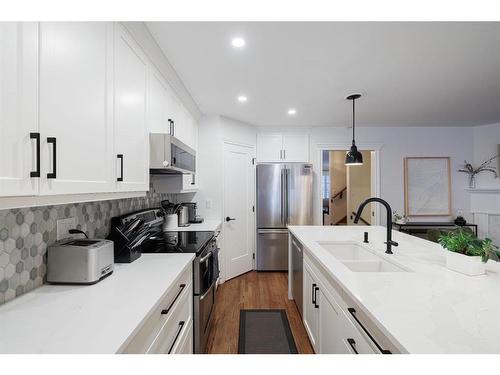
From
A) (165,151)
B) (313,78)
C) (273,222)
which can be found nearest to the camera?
(165,151)

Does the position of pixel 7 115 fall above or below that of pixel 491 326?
above

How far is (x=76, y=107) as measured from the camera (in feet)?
3.13

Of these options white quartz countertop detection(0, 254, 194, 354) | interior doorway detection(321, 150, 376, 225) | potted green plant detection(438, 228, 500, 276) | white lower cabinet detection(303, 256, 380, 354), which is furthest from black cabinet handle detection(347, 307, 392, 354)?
interior doorway detection(321, 150, 376, 225)

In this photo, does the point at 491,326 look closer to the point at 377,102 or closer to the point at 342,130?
the point at 377,102

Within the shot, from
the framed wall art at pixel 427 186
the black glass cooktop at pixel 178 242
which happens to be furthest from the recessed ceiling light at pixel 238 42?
the framed wall art at pixel 427 186

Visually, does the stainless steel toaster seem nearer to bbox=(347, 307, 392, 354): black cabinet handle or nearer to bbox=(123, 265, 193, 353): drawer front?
bbox=(123, 265, 193, 353): drawer front

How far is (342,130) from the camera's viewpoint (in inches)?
Result: 169

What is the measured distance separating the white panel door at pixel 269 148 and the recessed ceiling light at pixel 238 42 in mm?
2446

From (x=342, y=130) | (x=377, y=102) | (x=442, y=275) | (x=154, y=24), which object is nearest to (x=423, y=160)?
(x=342, y=130)

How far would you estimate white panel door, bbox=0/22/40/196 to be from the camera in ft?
2.16

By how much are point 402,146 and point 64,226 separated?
190 inches

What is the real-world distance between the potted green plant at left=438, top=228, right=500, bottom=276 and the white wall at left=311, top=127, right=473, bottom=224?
10.0ft
